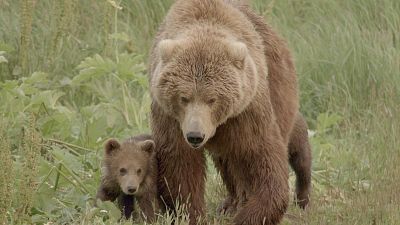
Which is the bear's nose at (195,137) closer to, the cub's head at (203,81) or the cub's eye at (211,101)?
the cub's head at (203,81)

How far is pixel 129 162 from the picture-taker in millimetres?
6371

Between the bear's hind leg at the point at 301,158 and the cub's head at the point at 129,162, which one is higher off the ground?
the cub's head at the point at 129,162

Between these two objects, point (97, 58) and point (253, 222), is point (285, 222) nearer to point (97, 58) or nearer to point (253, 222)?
point (253, 222)

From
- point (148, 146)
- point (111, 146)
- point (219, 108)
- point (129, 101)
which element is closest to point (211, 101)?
point (219, 108)

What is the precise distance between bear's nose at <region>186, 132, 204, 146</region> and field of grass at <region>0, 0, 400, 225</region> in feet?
1.64

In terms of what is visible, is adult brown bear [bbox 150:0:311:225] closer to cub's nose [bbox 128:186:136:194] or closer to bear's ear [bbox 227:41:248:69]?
bear's ear [bbox 227:41:248:69]

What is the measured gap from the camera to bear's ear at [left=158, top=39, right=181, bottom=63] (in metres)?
5.88

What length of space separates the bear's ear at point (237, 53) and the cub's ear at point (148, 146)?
2.52 ft

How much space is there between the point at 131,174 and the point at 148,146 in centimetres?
19

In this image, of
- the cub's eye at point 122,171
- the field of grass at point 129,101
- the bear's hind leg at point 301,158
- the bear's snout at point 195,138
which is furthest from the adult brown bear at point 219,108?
the bear's hind leg at point 301,158

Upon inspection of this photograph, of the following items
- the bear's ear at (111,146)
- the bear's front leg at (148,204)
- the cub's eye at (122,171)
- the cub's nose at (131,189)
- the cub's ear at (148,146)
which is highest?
the cub's ear at (148,146)

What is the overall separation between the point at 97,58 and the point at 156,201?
5.15ft

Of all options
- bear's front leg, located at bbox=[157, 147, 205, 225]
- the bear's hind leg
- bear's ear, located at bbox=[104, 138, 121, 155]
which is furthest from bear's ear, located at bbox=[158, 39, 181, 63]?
the bear's hind leg

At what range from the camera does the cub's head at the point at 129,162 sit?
6.25 meters
